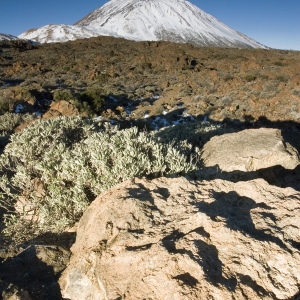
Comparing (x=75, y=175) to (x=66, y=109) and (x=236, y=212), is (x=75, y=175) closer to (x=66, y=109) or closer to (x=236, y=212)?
(x=236, y=212)

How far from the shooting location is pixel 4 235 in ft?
11.5

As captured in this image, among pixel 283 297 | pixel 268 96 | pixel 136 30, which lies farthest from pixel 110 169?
pixel 136 30

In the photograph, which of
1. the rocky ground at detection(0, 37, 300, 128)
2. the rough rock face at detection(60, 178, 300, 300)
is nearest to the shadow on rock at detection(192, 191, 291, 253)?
the rough rock face at detection(60, 178, 300, 300)

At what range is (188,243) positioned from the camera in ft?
6.75

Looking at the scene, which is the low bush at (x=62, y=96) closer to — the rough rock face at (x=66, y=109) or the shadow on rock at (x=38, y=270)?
the rough rock face at (x=66, y=109)

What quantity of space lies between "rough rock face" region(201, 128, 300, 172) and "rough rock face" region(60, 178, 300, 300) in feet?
5.97

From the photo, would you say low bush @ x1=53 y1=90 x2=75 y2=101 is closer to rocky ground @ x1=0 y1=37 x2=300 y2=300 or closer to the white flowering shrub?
the white flowering shrub

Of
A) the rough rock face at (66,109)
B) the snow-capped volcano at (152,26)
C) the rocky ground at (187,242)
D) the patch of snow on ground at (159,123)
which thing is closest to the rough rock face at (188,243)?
the rocky ground at (187,242)

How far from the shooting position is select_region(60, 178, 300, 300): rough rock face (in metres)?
1.82

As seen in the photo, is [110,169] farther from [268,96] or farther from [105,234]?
[268,96]

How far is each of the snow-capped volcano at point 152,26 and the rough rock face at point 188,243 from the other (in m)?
66.5

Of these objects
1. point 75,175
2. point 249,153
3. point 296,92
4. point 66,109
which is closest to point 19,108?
point 66,109

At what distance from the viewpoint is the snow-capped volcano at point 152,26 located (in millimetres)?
70250

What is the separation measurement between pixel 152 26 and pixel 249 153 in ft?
288
